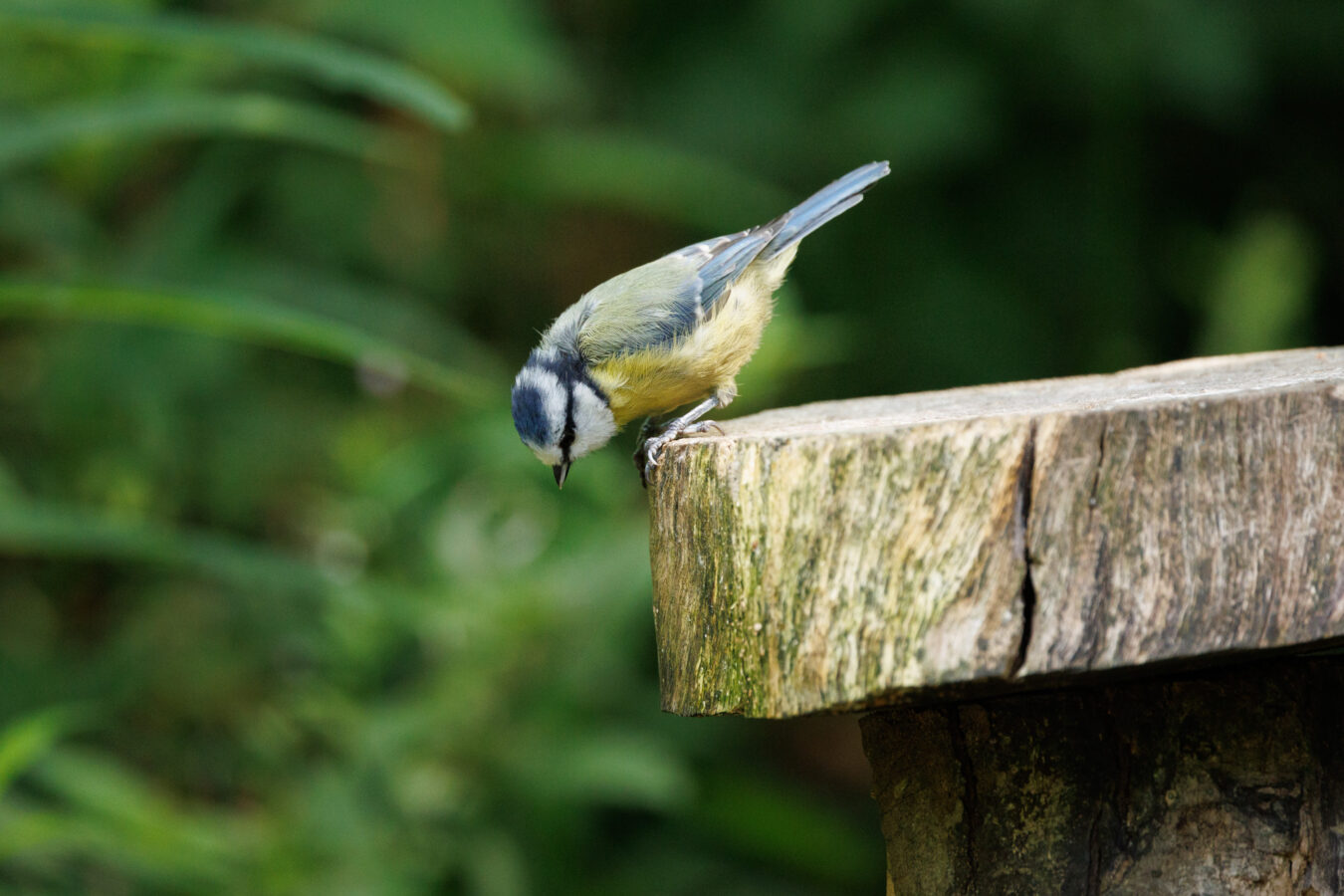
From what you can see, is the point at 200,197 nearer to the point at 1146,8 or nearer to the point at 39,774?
the point at 39,774

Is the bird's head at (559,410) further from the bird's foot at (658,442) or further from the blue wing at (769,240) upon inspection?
the blue wing at (769,240)

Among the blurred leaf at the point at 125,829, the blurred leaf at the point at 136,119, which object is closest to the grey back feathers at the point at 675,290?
the blurred leaf at the point at 136,119

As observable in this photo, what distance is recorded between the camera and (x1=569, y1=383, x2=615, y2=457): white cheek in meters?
1.90

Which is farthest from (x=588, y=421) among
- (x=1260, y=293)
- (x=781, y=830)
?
(x=1260, y=293)

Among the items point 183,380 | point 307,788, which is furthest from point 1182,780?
point 183,380

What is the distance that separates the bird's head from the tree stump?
617 mm

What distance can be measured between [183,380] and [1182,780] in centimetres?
240

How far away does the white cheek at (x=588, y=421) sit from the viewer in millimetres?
1903

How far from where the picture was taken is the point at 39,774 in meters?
2.33

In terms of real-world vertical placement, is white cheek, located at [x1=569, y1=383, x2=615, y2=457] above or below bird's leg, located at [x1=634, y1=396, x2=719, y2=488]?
above

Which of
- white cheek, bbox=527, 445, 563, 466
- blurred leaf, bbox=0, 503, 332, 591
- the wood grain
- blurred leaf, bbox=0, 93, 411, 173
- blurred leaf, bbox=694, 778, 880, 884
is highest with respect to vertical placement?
blurred leaf, bbox=0, 93, 411, 173

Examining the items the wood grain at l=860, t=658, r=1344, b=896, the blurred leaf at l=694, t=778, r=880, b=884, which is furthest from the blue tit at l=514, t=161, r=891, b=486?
the blurred leaf at l=694, t=778, r=880, b=884

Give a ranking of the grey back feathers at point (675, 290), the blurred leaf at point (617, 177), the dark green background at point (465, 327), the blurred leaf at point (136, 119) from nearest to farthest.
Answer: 1. the blurred leaf at point (136, 119)
2. the grey back feathers at point (675, 290)
3. the dark green background at point (465, 327)
4. the blurred leaf at point (617, 177)

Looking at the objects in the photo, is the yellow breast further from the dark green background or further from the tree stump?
the tree stump
